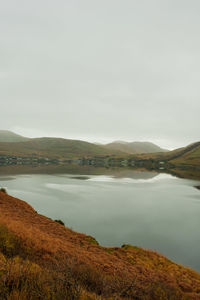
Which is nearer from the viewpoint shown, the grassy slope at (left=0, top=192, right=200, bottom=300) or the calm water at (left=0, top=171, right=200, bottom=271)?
the grassy slope at (left=0, top=192, right=200, bottom=300)

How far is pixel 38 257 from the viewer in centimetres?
922

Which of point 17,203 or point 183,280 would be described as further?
point 17,203

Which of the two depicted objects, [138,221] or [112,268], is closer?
[112,268]

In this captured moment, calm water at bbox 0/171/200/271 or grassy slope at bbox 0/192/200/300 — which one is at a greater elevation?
grassy slope at bbox 0/192/200/300

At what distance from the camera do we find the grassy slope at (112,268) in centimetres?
682

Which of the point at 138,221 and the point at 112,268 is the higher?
the point at 112,268

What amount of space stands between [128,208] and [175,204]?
11587 millimetres

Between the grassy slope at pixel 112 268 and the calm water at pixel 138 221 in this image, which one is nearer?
the grassy slope at pixel 112 268

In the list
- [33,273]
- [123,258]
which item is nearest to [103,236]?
[123,258]

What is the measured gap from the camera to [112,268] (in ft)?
33.9

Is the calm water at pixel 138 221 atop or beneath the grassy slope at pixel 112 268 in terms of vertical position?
beneath

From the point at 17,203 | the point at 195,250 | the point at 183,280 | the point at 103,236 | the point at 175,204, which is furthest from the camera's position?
the point at 175,204

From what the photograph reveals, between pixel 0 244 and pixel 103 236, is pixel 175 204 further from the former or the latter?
pixel 0 244

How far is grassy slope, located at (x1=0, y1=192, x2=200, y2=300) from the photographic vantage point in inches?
269
